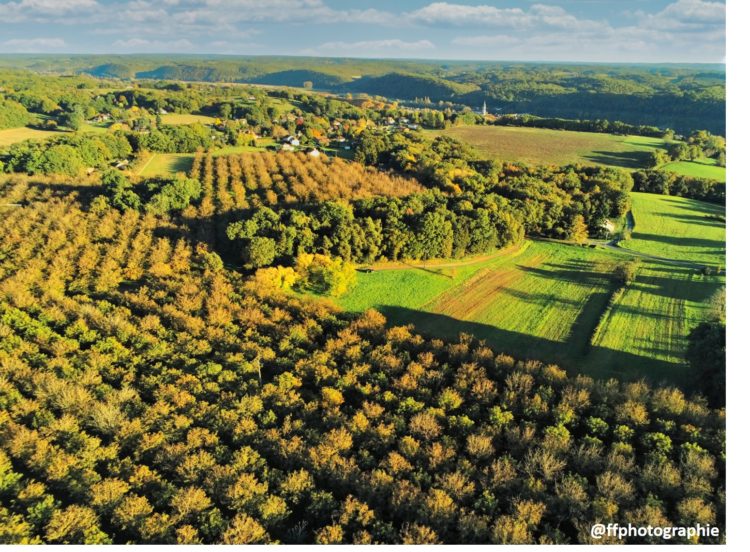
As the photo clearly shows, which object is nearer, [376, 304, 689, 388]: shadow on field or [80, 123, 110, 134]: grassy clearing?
[376, 304, 689, 388]: shadow on field

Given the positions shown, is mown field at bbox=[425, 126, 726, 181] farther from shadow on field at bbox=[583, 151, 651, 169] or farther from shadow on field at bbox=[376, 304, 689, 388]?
shadow on field at bbox=[376, 304, 689, 388]

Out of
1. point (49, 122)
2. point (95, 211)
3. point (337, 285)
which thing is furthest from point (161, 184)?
point (49, 122)

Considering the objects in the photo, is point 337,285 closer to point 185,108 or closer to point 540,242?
point 540,242

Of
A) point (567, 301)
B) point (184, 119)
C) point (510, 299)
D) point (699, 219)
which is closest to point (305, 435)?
point (510, 299)

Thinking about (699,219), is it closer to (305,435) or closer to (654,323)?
(654,323)

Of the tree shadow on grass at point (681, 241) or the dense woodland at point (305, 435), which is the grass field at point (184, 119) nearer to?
the dense woodland at point (305, 435)

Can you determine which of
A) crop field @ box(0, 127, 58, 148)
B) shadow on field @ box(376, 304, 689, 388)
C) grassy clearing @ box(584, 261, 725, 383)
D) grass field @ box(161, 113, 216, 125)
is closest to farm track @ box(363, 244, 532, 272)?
shadow on field @ box(376, 304, 689, 388)

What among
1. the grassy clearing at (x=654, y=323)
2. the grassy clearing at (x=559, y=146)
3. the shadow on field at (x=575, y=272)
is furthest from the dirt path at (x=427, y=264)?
the grassy clearing at (x=559, y=146)
